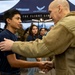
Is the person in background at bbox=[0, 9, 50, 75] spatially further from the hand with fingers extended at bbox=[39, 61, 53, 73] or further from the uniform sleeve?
the uniform sleeve

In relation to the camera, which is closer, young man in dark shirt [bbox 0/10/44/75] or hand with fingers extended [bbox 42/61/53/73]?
young man in dark shirt [bbox 0/10/44/75]

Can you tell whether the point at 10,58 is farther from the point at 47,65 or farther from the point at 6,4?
the point at 6,4

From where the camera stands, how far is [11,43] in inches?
123

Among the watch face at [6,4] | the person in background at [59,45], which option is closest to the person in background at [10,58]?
the person in background at [59,45]

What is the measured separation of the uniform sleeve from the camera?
2.96m

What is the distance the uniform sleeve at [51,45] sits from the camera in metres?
2.96

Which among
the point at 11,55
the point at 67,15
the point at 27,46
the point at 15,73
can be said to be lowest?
the point at 15,73

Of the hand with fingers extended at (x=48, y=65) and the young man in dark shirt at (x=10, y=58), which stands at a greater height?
the young man in dark shirt at (x=10, y=58)

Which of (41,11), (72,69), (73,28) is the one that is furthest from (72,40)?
(41,11)

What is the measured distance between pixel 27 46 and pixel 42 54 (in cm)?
19

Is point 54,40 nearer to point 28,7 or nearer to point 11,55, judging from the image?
point 11,55

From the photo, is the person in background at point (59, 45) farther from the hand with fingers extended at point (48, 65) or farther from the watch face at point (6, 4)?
the watch face at point (6, 4)

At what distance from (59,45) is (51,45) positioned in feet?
0.28

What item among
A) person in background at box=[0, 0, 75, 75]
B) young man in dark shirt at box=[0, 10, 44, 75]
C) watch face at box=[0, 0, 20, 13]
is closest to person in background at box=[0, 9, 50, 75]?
young man in dark shirt at box=[0, 10, 44, 75]
